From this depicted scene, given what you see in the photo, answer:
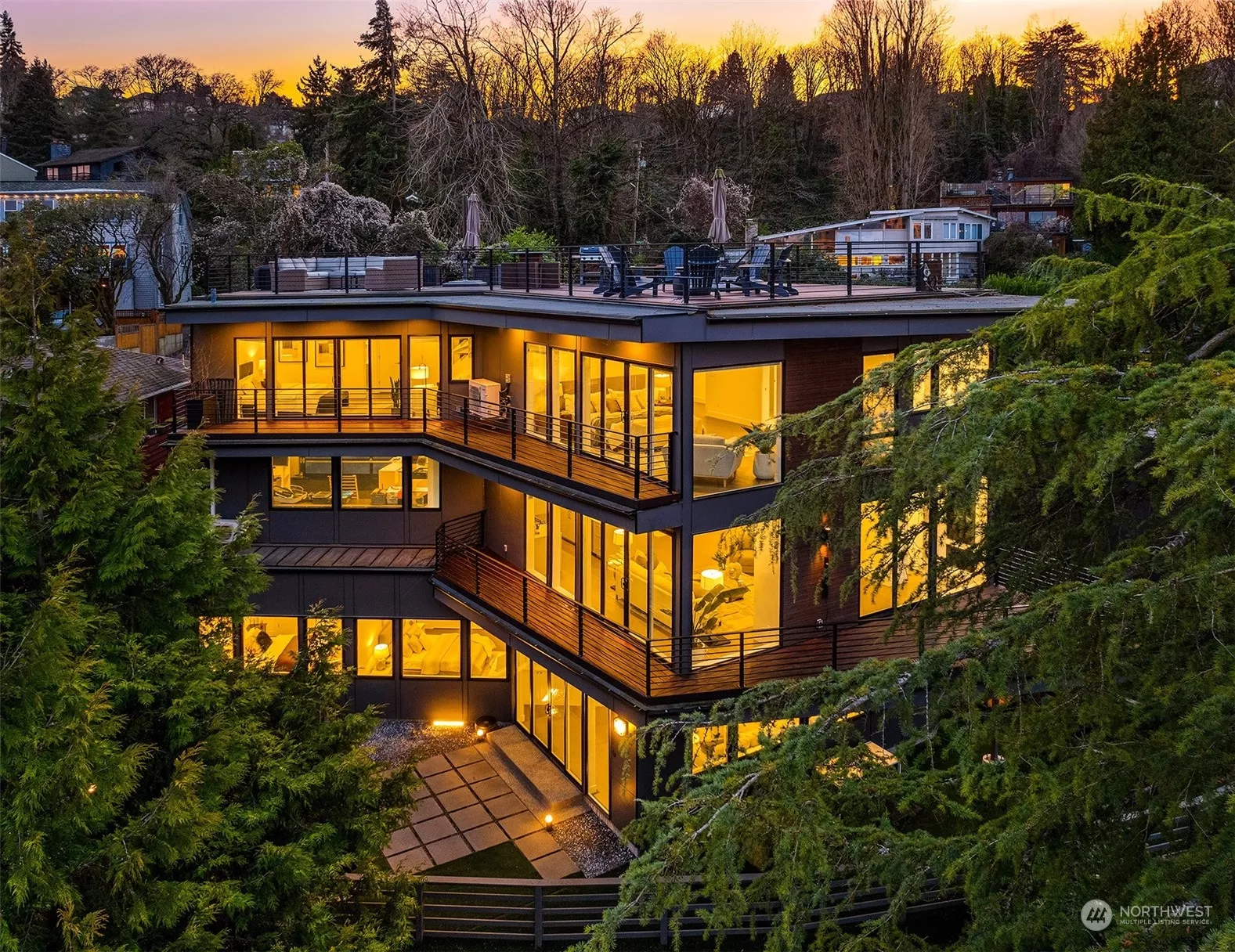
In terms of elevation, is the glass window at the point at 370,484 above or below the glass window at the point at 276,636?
above

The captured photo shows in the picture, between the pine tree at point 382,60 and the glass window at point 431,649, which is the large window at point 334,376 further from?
the pine tree at point 382,60

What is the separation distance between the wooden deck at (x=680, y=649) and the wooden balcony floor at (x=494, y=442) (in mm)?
2015

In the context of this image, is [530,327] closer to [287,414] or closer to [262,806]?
[287,414]

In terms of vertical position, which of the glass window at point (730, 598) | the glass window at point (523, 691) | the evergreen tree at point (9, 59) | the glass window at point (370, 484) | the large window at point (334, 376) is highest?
the evergreen tree at point (9, 59)

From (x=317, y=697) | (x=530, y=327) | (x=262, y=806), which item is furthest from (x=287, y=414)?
(x=262, y=806)

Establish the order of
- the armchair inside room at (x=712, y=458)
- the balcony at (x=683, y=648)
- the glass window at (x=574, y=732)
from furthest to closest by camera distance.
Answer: the glass window at (x=574, y=732)
the armchair inside room at (x=712, y=458)
the balcony at (x=683, y=648)

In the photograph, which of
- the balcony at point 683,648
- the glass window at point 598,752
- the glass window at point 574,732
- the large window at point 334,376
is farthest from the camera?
the large window at point 334,376

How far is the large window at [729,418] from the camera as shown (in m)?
16.4

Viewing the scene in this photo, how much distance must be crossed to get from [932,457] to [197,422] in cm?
1765

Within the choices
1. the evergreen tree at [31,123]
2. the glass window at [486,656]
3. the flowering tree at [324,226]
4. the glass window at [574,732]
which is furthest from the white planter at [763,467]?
the evergreen tree at [31,123]

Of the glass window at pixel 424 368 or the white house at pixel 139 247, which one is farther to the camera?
the white house at pixel 139 247

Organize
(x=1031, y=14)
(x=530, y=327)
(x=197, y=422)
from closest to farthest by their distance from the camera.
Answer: (x=530, y=327)
(x=197, y=422)
(x=1031, y=14)

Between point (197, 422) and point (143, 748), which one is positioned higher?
point (197, 422)

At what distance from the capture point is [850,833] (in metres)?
8.96
